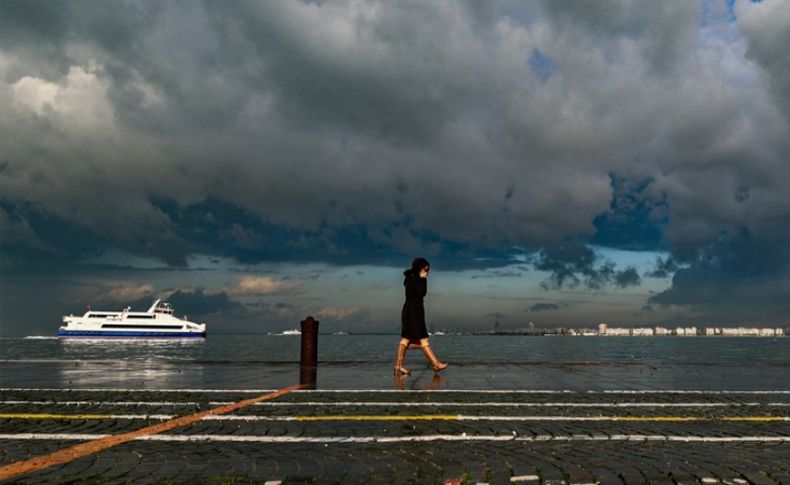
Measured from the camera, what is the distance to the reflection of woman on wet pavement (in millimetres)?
13242

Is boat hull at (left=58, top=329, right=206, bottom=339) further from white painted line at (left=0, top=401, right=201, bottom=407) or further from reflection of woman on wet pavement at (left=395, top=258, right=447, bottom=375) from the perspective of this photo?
white painted line at (left=0, top=401, right=201, bottom=407)

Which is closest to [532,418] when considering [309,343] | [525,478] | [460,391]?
[460,391]

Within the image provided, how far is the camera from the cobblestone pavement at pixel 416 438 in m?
4.37

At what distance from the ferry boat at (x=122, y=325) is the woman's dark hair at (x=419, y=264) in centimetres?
12351

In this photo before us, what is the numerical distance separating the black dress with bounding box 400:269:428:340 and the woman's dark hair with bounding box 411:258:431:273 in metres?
0.10

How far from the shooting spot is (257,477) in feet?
13.9

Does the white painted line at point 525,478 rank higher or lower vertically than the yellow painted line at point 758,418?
higher

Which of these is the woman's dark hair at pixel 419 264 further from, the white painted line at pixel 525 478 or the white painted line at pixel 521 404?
the white painted line at pixel 525 478

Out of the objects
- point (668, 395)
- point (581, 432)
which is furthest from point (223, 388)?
point (668, 395)

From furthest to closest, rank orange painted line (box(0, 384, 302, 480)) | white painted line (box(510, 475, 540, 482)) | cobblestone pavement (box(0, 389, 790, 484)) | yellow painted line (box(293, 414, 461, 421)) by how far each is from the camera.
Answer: yellow painted line (box(293, 414, 461, 421)) → orange painted line (box(0, 384, 302, 480)) → cobblestone pavement (box(0, 389, 790, 484)) → white painted line (box(510, 475, 540, 482))

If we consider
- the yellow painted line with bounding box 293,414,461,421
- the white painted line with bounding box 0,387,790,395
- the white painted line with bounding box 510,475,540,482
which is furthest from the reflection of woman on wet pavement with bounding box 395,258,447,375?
the white painted line with bounding box 510,475,540,482

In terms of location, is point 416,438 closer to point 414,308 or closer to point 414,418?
point 414,418

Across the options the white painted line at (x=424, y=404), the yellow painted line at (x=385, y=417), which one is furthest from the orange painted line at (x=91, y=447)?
the yellow painted line at (x=385, y=417)

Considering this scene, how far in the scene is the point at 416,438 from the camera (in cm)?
570
